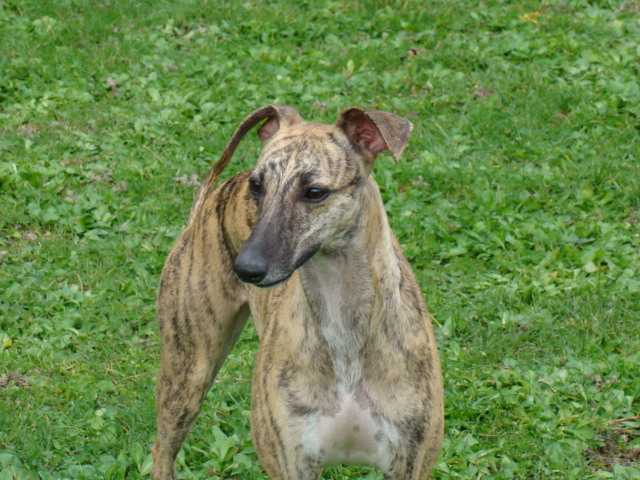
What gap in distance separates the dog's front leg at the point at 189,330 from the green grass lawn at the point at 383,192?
473 millimetres

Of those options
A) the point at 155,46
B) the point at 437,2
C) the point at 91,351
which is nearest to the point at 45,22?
the point at 155,46

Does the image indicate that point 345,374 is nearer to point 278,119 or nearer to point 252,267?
point 252,267

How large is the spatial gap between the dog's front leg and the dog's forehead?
0.88 m

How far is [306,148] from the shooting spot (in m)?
3.57

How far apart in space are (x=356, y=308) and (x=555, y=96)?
477 cm

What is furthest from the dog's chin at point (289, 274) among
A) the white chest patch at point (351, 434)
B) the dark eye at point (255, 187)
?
the white chest patch at point (351, 434)

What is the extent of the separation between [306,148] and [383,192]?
139 inches

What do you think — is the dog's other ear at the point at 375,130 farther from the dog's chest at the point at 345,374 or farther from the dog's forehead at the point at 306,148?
the dog's chest at the point at 345,374

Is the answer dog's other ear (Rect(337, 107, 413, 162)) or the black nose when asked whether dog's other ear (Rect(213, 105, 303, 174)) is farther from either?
the black nose

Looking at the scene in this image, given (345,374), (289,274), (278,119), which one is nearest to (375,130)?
(278,119)

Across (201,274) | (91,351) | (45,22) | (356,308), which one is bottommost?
(91,351)

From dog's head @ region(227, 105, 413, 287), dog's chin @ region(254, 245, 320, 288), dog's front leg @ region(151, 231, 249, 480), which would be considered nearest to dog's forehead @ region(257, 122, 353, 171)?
dog's head @ region(227, 105, 413, 287)

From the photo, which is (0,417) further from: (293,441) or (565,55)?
(565,55)

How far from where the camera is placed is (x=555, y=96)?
7828 millimetres
